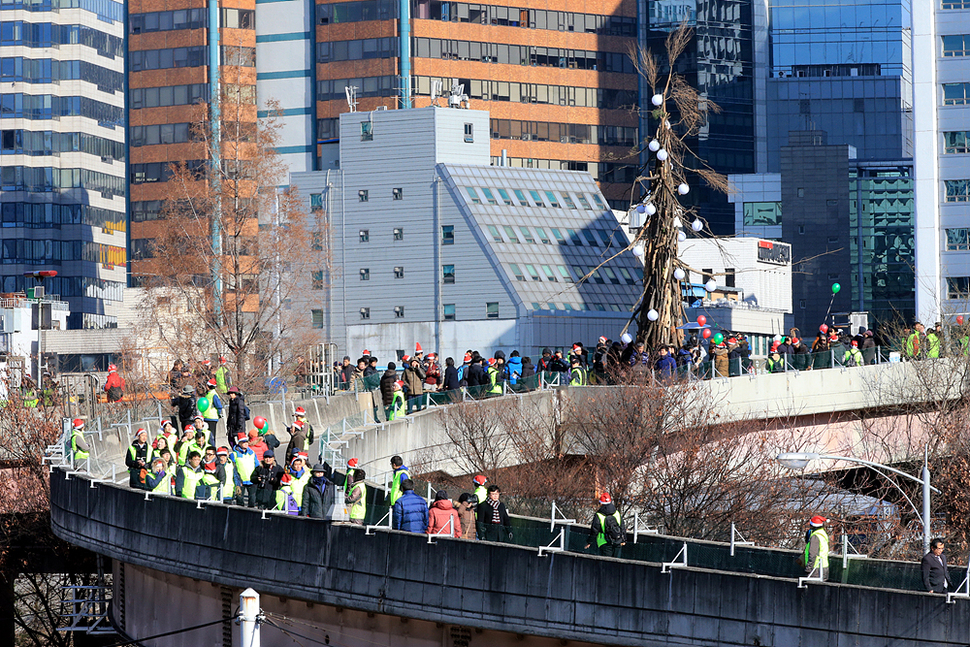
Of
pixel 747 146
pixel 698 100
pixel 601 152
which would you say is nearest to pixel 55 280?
pixel 601 152

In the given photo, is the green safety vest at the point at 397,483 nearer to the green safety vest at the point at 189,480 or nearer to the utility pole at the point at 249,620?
the green safety vest at the point at 189,480

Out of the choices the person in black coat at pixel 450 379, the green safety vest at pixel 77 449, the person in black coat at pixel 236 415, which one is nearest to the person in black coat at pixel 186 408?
the person in black coat at pixel 236 415

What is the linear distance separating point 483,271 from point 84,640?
168ft

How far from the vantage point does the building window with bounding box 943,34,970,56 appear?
84.8 metres

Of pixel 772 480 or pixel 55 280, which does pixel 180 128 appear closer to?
pixel 55 280

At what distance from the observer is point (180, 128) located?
12238 centimetres

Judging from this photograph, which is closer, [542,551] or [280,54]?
[542,551]

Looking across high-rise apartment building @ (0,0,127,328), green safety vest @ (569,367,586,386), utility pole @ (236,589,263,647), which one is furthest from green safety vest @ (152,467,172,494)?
high-rise apartment building @ (0,0,127,328)

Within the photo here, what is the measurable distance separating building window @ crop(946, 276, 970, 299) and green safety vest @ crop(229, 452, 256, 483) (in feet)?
203

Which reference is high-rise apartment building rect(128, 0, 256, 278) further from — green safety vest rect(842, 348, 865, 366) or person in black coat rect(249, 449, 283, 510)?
person in black coat rect(249, 449, 283, 510)

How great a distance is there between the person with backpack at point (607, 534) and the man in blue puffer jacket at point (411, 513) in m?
2.68

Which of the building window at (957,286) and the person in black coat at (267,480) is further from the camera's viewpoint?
the building window at (957,286)

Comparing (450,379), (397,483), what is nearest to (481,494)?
(397,483)

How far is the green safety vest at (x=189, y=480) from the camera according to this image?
28097 mm
